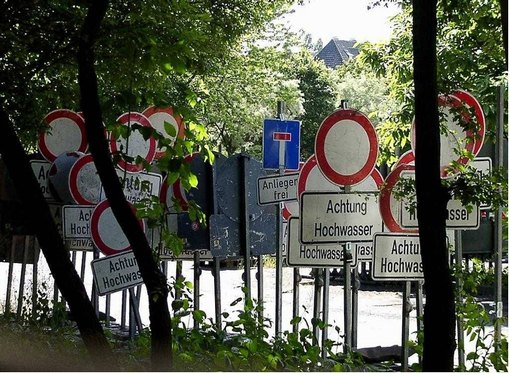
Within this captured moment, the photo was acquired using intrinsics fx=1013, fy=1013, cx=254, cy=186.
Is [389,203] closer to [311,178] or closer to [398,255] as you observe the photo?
[398,255]

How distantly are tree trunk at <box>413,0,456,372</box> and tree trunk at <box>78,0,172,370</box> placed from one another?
1303mm

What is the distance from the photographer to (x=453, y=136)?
5.35m

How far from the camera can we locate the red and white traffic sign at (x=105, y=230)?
7.08 m

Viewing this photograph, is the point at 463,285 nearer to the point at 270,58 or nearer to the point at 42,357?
the point at 42,357

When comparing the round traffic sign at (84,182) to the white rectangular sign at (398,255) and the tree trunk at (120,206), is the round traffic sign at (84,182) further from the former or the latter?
the tree trunk at (120,206)

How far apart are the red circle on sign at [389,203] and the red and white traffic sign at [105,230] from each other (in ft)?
7.10

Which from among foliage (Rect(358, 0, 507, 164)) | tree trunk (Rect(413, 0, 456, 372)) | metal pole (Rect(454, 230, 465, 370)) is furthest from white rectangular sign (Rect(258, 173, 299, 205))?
tree trunk (Rect(413, 0, 456, 372))

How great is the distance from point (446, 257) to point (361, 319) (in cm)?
1111

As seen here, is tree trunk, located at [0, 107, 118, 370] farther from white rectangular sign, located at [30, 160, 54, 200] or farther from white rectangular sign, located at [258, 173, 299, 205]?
white rectangular sign, located at [30, 160, 54, 200]

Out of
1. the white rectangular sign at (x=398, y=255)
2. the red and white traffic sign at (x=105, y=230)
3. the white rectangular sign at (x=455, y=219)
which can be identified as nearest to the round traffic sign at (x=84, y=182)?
the red and white traffic sign at (x=105, y=230)

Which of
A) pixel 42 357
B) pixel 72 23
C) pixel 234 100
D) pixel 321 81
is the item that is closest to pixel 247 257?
pixel 42 357

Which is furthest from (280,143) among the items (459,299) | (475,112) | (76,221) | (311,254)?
(475,112)

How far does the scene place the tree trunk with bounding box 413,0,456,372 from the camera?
14.0ft

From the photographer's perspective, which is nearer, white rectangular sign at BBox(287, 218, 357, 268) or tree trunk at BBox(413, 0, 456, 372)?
tree trunk at BBox(413, 0, 456, 372)
